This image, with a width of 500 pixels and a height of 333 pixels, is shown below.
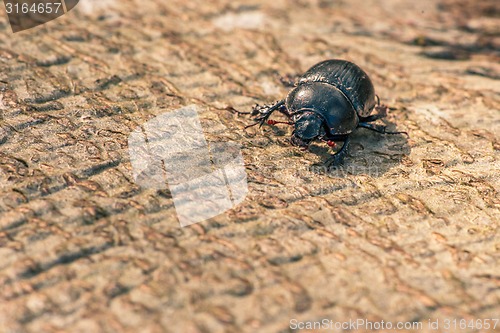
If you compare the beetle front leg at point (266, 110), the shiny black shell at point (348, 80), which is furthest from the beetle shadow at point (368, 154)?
the beetle front leg at point (266, 110)

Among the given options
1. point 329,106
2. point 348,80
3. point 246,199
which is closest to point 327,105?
point 329,106

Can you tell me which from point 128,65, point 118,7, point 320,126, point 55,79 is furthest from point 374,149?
point 118,7

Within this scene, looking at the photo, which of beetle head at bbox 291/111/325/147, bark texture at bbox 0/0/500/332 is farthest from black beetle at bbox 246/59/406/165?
bark texture at bbox 0/0/500/332

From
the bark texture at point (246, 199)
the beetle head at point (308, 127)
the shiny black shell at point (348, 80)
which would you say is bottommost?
the bark texture at point (246, 199)

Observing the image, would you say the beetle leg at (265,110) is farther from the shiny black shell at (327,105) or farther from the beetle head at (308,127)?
the beetle head at (308,127)

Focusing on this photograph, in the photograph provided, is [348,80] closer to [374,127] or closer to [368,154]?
[374,127]

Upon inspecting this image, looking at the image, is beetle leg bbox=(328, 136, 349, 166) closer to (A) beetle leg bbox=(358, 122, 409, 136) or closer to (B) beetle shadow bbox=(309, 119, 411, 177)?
(B) beetle shadow bbox=(309, 119, 411, 177)
